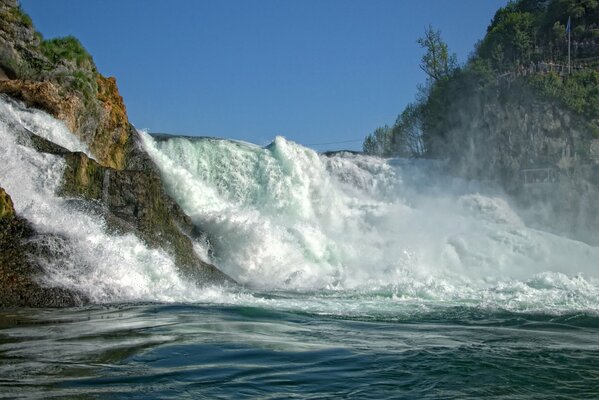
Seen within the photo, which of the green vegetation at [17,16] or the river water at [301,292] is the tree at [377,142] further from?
the green vegetation at [17,16]

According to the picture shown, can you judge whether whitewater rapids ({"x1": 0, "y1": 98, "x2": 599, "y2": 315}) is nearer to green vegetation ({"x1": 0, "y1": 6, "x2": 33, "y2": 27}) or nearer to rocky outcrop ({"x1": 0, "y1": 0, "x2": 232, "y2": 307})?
rocky outcrop ({"x1": 0, "y1": 0, "x2": 232, "y2": 307})

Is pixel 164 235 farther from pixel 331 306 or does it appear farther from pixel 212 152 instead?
pixel 212 152

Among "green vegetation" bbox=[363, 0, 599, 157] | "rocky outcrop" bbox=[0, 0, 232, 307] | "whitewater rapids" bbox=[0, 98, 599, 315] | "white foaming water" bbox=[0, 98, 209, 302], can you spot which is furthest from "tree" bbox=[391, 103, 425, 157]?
"white foaming water" bbox=[0, 98, 209, 302]

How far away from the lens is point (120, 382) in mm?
4680

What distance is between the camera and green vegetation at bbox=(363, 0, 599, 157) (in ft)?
108

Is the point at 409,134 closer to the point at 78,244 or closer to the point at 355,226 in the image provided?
the point at 355,226

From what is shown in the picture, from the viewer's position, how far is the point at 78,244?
11219mm

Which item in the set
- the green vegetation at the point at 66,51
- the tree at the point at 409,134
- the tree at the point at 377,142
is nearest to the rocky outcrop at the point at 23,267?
the green vegetation at the point at 66,51

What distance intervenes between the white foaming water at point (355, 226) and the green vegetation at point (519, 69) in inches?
240

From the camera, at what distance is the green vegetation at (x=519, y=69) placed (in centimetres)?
3281

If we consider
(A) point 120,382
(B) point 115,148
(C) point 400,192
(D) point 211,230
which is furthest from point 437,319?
(C) point 400,192

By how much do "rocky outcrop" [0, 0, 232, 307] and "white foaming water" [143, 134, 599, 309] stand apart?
5.92 ft

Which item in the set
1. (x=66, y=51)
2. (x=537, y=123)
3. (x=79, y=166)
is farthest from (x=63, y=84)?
(x=537, y=123)

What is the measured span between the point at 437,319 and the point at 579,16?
3426 cm
